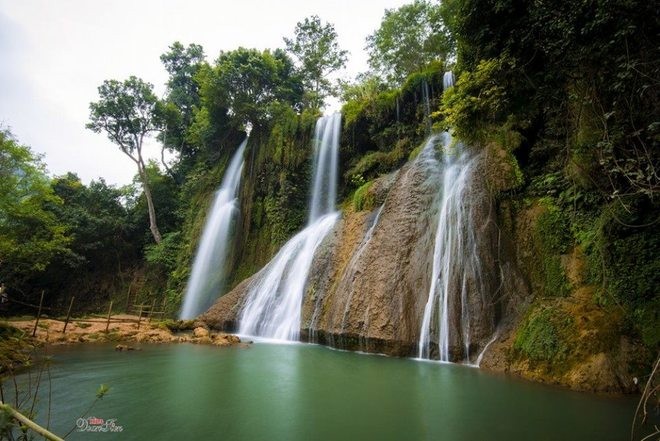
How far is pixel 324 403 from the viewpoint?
5.30m

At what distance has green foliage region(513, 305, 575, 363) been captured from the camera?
21.0ft

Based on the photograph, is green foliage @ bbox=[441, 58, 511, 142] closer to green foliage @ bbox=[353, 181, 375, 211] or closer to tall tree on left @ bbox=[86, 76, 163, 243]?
green foliage @ bbox=[353, 181, 375, 211]

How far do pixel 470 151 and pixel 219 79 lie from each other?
15.2m

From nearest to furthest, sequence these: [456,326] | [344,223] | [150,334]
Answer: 1. [456,326]
2. [150,334]
3. [344,223]

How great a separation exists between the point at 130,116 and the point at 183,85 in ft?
22.1

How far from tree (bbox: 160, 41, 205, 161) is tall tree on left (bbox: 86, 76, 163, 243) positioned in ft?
8.52

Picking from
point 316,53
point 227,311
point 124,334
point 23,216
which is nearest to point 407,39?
point 316,53

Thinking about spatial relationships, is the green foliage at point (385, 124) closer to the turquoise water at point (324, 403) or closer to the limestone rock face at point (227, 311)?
the limestone rock face at point (227, 311)

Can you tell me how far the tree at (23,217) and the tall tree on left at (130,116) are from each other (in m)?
4.83

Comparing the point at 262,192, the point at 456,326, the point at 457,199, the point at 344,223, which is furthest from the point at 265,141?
the point at 456,326

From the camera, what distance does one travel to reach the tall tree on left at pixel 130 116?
22.8 m

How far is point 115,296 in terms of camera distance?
961 inches

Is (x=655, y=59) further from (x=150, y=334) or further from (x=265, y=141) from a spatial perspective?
(x=265, y=141)

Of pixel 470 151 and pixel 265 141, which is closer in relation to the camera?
pixel 470 151
